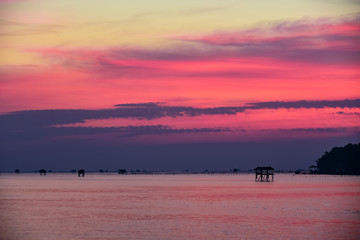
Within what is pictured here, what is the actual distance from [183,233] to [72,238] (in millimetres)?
8732

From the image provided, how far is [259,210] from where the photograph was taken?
66312mm

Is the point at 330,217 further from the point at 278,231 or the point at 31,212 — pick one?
the point at 31,212

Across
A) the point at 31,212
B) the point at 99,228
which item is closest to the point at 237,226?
the point at 99,228

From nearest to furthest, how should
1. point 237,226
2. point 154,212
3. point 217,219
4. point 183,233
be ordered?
point 183,233 → point 237,226 → point 217,219 → point 154,212

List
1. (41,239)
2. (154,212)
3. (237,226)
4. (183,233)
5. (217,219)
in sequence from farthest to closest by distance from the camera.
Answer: (154,212)
(217,219)
(237,226)
(183,233)
(41,239)

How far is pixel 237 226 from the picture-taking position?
50250 mm

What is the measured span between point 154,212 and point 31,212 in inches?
531

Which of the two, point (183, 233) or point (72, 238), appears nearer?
point (72, 238)

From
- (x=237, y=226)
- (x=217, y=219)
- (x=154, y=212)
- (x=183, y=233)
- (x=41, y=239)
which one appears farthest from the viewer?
(x=154, y=212)

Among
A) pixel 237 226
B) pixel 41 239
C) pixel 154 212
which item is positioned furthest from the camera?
pixel 154 212

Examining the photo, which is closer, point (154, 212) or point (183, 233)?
point (183, 233)

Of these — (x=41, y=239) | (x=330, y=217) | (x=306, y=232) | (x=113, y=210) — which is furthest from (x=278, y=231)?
(x=113, y=210)

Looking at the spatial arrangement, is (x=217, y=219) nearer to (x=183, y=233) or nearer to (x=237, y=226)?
(x=237, y=226)

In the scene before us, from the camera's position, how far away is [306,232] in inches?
1822
